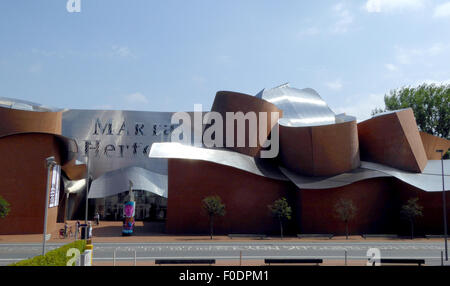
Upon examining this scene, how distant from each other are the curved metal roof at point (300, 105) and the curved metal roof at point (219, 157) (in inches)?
299

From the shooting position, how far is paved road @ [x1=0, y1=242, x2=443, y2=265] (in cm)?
1911

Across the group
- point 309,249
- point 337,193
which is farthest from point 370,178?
point 309,249

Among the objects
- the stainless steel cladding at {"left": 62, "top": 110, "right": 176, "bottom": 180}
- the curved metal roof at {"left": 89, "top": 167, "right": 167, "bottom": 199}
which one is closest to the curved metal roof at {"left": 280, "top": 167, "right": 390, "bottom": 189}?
the curved metal roof at {"left": 89, "top": 167, "right": 167, "bottom": 199}

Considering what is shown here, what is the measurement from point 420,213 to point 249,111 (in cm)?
1597

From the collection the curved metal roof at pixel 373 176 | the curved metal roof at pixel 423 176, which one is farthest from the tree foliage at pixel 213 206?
the curved metal roof at pixel 423 176

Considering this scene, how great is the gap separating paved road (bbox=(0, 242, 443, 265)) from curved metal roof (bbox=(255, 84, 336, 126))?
16.5 meters

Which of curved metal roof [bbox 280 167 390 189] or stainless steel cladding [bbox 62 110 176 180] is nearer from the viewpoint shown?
curved metal roof [bbox 280 167 390 189]

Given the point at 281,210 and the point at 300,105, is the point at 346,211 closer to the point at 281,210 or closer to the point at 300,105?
the point at 281,210

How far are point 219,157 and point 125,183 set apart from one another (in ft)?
56.2

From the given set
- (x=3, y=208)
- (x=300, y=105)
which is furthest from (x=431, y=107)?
(x=3, y=208)

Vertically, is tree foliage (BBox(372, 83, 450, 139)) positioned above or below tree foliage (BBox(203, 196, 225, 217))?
above

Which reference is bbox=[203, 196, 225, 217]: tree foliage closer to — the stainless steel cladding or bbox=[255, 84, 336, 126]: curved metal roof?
bbox=[255, 84, 336, 126]: curved metal roof

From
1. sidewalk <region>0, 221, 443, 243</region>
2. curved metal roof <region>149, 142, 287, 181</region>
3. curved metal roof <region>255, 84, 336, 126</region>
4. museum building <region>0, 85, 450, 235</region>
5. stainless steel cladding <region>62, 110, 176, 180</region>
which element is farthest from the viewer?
stainless steel cladding <region>62, 110, 176, 180</region>
